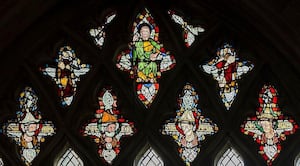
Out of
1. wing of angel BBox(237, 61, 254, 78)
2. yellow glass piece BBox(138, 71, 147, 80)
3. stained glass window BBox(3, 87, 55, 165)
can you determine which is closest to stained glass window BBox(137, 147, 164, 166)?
yellow glass piece BBox(138, 71, 147, 80)

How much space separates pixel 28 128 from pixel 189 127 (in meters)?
1.56

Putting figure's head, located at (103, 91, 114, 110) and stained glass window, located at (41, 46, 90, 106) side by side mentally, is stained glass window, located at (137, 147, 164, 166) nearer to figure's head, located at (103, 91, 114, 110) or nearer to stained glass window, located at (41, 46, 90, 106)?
figure's head, located at (103, 91, 114, 110)

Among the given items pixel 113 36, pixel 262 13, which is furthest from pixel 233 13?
pixel 113 36

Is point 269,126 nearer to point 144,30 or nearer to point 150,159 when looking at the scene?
point 150,159

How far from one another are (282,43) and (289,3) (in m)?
0.48

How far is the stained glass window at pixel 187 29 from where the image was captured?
10305 millimetres

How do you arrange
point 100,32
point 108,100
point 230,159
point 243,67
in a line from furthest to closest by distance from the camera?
point 100,32, point 243,67, point 108,100, point 230,159

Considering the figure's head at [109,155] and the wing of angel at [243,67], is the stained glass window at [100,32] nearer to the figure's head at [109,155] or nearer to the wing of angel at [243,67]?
the figure's head at [109,155]

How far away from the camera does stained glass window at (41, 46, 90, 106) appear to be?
33.2 feet

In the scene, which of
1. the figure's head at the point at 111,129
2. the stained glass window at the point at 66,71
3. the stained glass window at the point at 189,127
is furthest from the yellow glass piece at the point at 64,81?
the stained glass window at the point at 189,127

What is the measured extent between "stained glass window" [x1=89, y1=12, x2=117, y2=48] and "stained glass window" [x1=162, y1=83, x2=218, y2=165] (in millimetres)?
1025

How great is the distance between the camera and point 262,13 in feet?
31.8

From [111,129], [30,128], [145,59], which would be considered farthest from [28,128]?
[145,59]

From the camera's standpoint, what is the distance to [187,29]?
10359 mm
